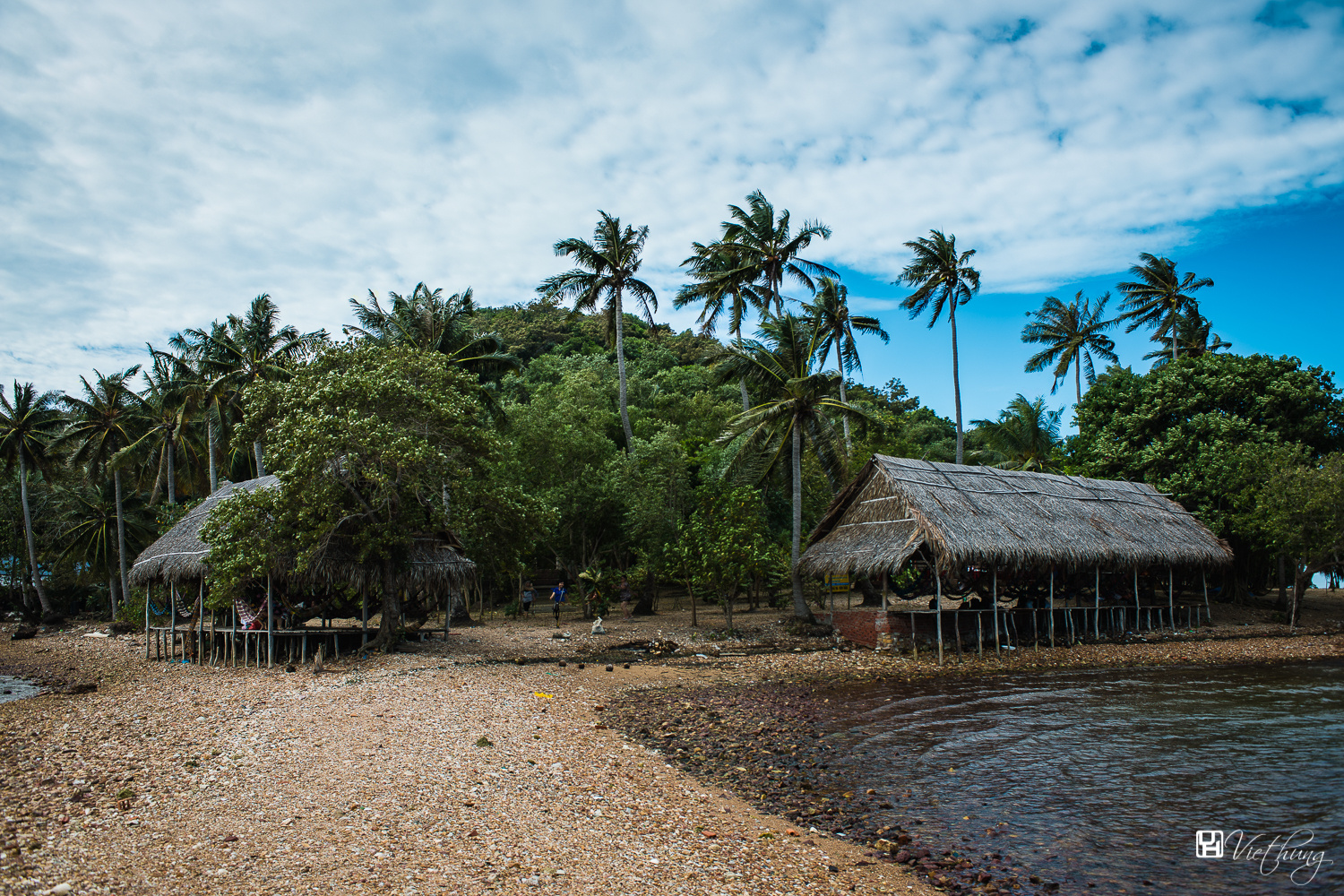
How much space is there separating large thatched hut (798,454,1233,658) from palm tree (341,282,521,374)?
14.6 m

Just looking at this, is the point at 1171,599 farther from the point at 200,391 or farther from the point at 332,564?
the point at 200,391

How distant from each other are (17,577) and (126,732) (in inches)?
1467

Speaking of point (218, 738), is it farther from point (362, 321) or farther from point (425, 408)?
point (362, 321)

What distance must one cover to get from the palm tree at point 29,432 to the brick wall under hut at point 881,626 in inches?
1320

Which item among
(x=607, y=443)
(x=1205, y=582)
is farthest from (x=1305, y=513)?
(x=607, y=443)

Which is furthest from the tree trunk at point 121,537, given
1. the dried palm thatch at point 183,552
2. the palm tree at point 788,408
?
the palm tree at point 788,408

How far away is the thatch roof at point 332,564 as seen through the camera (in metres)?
15.7

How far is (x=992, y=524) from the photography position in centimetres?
1869

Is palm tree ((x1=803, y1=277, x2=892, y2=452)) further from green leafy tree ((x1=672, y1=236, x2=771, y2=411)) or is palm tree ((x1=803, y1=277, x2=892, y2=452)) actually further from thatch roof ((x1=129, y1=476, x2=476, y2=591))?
thatch roof ((x1=129, y1=476, x2=476, y2=591))

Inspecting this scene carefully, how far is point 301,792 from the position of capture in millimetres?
7242

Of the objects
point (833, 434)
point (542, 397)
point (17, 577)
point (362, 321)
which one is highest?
point (362, 321)

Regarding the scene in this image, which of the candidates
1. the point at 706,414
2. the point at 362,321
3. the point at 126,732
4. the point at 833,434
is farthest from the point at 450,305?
the point at 126,732

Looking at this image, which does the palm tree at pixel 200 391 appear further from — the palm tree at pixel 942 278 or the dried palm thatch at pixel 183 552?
the palm tree at pixel 942 278

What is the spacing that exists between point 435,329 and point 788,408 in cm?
1430
